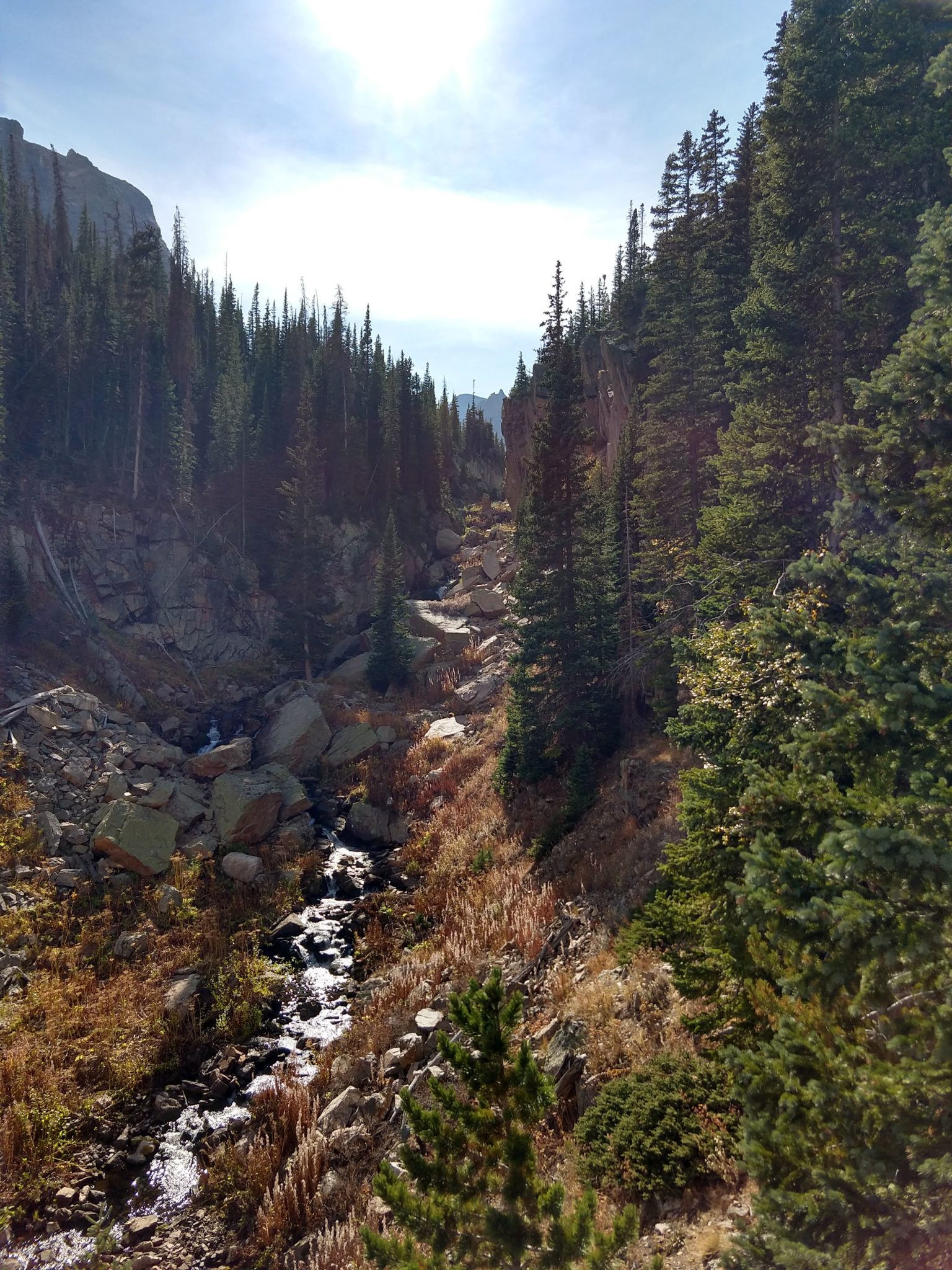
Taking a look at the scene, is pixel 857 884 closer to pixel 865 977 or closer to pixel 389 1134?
pixel 865 977

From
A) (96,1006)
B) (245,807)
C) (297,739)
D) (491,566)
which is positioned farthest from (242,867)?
(491,566)

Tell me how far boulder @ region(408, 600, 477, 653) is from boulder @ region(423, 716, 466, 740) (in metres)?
7.74

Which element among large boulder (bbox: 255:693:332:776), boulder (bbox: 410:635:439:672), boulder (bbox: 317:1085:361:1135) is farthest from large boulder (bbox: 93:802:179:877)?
boulder (bbox: 410:635:439:672)

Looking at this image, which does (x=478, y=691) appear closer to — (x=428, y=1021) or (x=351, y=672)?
(x=351, y=672)

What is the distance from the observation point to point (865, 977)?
4.38m

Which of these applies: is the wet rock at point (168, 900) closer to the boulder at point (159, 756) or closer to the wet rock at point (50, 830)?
the wet rock at point (50, 830)

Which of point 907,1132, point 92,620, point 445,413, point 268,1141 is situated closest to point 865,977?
point 907,1132

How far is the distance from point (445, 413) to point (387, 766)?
5723 cm

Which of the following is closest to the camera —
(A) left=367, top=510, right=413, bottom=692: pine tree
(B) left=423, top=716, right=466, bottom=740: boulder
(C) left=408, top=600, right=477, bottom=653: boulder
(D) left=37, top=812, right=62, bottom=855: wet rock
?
(D) left=37, top=812, right=62, bottom=855: wet rock

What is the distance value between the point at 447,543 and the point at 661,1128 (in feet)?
170

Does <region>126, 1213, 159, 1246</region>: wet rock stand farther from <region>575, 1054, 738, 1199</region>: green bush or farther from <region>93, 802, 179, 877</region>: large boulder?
<region>93, 802, 179, 877</region>: large boulder

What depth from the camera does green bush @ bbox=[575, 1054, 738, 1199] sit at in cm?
627

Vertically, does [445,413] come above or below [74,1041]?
above

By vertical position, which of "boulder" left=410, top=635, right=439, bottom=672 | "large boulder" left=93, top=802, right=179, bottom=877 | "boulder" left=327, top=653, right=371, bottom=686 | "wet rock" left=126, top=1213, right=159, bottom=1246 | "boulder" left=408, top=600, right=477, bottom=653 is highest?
"boulder" left=408, top=600, right=477, bottom=653
